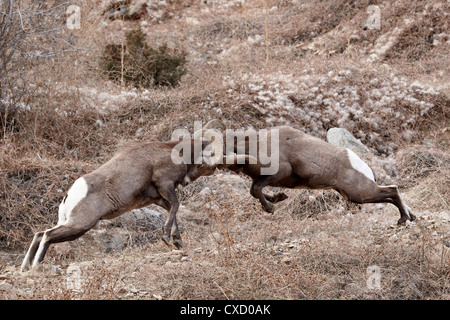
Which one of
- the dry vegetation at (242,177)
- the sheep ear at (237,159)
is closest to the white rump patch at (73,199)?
the dry vegetation at (242,177)

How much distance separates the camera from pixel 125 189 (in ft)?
23.5

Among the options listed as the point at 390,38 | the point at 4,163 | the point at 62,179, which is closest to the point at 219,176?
the point at 62,179

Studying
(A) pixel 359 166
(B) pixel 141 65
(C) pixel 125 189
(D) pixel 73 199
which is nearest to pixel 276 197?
(A) pixel 359 166

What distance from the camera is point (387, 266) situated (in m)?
7.04

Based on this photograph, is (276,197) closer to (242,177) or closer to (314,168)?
(314,168)

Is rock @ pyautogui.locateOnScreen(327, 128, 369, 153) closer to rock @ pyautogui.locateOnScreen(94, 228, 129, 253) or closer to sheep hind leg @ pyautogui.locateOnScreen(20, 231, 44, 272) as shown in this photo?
rock @ pyautogui.locateOnScreen(94, 228, 129, 253)

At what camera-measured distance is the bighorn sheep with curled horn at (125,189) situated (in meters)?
6.81

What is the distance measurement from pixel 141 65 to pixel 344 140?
17.7ft

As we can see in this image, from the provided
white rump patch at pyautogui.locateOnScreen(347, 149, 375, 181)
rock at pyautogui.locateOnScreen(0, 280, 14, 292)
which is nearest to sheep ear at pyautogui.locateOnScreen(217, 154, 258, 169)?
white rump patch at pyautogui.locateOnScreen(347, 149, 375, 181)

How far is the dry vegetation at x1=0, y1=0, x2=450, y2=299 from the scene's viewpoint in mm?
6613

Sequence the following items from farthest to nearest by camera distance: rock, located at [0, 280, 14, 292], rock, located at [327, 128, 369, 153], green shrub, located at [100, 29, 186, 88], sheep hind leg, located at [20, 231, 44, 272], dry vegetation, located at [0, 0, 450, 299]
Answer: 1. green shrub, located at [100, 29, 186, 88]
2. rock, located at [327, 128, 369, 153]
3. sheep hind leg, located at [20, 231, 44, 272]
4. dry vegetation, located at [0, 0, 450, 299]
5. rock, located at [0, 280, 14, 292]

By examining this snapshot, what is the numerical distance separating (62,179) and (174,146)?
307cm

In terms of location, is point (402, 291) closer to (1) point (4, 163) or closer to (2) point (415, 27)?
(1) point (4, 163)

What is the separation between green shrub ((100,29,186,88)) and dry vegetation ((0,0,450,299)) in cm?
46
